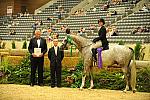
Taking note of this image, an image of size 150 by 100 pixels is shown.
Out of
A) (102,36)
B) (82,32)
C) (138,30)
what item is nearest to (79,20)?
(82,32)

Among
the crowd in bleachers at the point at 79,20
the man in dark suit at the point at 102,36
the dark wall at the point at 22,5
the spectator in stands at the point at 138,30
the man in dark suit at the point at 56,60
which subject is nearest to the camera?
the man in dark suit at the point at 102,36

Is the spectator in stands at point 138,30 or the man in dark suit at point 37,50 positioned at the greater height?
the spectator in stands at point 138,30

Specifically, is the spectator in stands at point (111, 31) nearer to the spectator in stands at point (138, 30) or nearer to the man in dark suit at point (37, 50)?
the spectator in stands at point (138, 30)

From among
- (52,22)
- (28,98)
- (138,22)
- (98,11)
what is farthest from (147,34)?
(28,98)

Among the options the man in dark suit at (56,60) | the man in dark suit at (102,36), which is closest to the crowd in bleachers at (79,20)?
the man in dark suit at (56,60)

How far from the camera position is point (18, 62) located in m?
14.0

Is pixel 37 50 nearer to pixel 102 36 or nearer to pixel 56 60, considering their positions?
pixel 56 60

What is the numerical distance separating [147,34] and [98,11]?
7.02 meters

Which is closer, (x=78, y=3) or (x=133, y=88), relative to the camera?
(x=133, y=88)

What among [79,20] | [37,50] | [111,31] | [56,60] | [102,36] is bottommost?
[56,60]

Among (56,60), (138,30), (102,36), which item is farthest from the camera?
(138,30)

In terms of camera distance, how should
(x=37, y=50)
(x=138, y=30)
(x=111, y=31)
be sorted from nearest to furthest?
(x=37, y=50)
(x=138, y=30)
(x=111, y=31)

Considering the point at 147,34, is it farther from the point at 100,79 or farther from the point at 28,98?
the point at 28,98

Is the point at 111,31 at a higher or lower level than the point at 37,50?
higher
